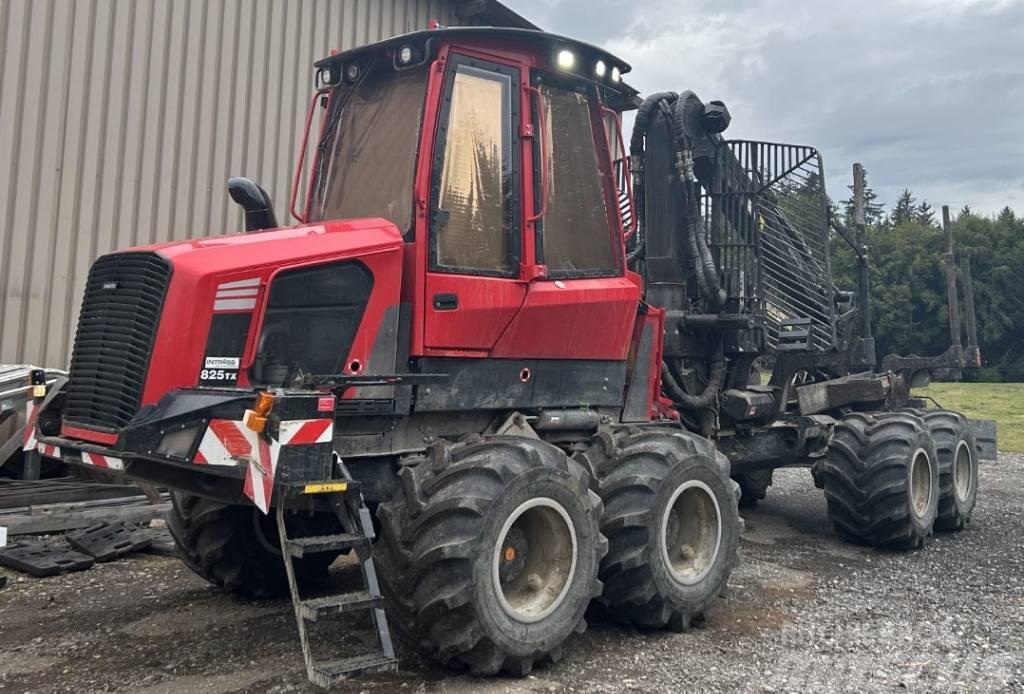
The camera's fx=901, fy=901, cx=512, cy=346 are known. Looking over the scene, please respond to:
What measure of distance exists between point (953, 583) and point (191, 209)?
8294 mm

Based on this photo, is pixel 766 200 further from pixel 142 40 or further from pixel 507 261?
pixel 142 40

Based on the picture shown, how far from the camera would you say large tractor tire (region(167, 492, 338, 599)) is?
18.8 ft

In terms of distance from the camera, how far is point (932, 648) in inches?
205

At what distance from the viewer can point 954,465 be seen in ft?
28.3

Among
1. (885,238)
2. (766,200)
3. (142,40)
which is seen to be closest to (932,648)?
(766,200)

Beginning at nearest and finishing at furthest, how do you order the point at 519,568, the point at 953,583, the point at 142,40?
the point at 519,568 < the point at 953,583 < the point at 142,40

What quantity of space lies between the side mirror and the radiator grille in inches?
37.3

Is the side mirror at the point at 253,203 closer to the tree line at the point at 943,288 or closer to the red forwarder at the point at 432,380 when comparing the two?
the red forwarder at the point at 432,380

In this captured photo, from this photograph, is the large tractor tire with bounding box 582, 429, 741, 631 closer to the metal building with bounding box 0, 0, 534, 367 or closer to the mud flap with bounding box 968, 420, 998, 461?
the mud flap with bounding box 968, 420, 998, 461

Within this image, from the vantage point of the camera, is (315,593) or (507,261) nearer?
(507,261)

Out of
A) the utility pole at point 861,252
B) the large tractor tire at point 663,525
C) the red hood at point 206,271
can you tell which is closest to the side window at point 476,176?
the red hood at point 206,271

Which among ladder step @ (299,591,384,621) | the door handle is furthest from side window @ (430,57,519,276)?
ladder step @ (299,591,384,621)

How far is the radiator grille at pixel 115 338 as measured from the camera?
4.37 meters

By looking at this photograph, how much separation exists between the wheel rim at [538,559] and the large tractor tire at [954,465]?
5.26 m
